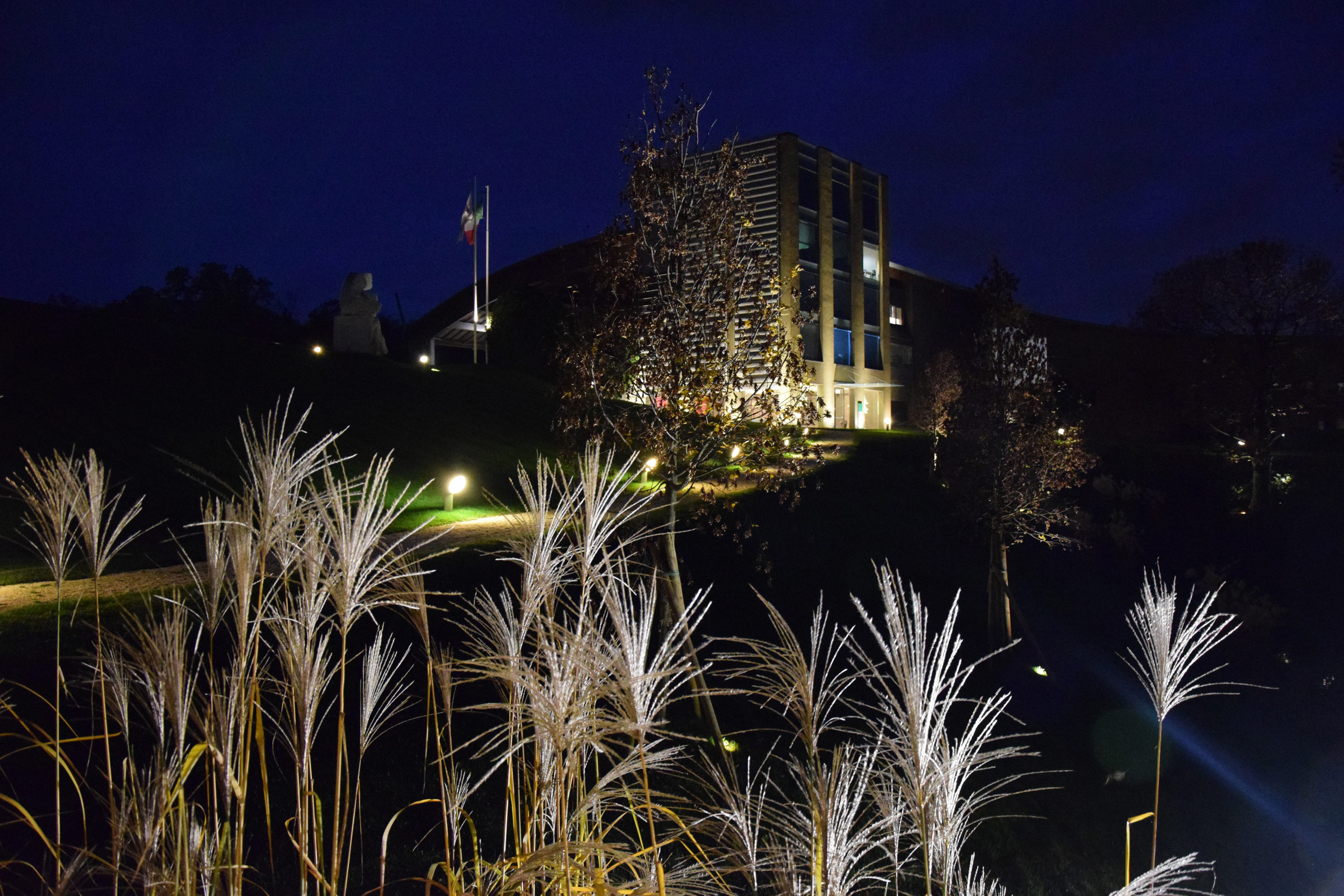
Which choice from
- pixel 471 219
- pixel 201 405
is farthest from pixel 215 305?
pixel 201 405

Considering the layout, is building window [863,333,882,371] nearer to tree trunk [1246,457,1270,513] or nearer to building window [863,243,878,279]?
building window [863,243,878,279]

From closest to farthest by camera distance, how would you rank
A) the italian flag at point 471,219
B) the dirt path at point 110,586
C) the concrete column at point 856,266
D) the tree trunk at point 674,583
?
the tree trunk at point 674,583, the dirt path at point 110,586, the italian flag at point 471,219, the concrete column at point 856,266

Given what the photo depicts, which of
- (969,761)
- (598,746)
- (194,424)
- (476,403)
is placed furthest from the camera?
(476,403)

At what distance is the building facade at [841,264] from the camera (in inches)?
1174

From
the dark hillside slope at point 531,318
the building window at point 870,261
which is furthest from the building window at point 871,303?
the dark hillside slope at point 531,318

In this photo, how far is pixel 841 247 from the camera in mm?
34062

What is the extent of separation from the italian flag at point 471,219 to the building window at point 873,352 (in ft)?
57.7

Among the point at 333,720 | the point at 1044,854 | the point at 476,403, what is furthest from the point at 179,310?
the point at 1044,854

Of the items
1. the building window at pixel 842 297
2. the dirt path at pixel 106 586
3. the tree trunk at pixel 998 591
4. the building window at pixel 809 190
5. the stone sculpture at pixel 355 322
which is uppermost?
the building window at pixel 809 190

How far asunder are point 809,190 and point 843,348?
6834 millimetres

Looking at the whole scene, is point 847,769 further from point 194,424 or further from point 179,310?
point 179,310

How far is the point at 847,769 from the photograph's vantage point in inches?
79.1

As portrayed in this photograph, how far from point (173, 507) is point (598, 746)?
43.0 ft

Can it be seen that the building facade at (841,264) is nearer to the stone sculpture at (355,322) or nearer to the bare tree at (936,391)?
the bare tree at (936,391)
